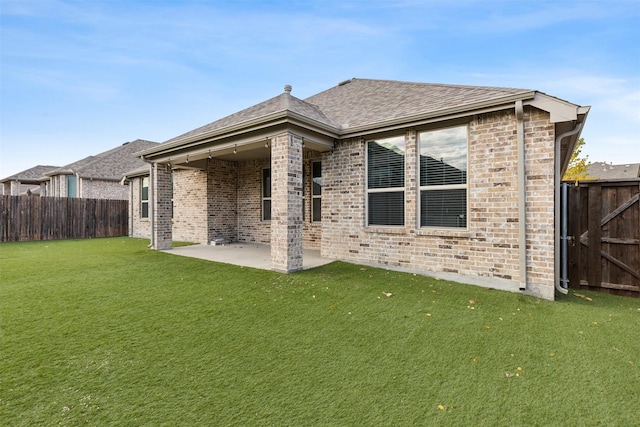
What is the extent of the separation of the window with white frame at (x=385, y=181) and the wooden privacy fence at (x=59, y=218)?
14.3m

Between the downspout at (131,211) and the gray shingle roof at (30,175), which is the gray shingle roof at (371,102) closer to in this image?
the downspout at (131,211)

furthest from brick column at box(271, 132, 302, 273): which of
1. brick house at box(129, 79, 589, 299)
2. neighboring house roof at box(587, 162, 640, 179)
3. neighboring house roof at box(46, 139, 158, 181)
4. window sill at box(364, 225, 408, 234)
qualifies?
neighboring house roof at box(587, 162, 640, 179)

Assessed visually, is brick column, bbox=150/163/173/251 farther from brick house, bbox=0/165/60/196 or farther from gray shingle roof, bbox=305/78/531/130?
brick house, bbox=0/165/60/196

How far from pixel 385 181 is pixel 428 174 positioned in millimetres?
949

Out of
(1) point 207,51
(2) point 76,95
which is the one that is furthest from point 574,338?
(2) point 76,95

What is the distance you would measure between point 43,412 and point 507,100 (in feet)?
22.1

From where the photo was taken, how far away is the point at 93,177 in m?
18.8

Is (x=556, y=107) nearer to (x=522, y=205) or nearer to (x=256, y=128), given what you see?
(x=522, y=205)

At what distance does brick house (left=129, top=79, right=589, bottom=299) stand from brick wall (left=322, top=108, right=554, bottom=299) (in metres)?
0.02

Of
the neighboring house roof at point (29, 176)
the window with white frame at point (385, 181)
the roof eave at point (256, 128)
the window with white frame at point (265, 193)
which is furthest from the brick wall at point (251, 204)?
the neighboring house roof at point (29, 176)

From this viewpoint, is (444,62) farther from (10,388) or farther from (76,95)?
(76,95)

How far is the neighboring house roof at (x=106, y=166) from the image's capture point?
19172 mm

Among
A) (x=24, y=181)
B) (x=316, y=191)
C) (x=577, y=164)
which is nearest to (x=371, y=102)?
(x=316, y=191)

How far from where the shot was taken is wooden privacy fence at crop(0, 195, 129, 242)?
1266 centimetres
